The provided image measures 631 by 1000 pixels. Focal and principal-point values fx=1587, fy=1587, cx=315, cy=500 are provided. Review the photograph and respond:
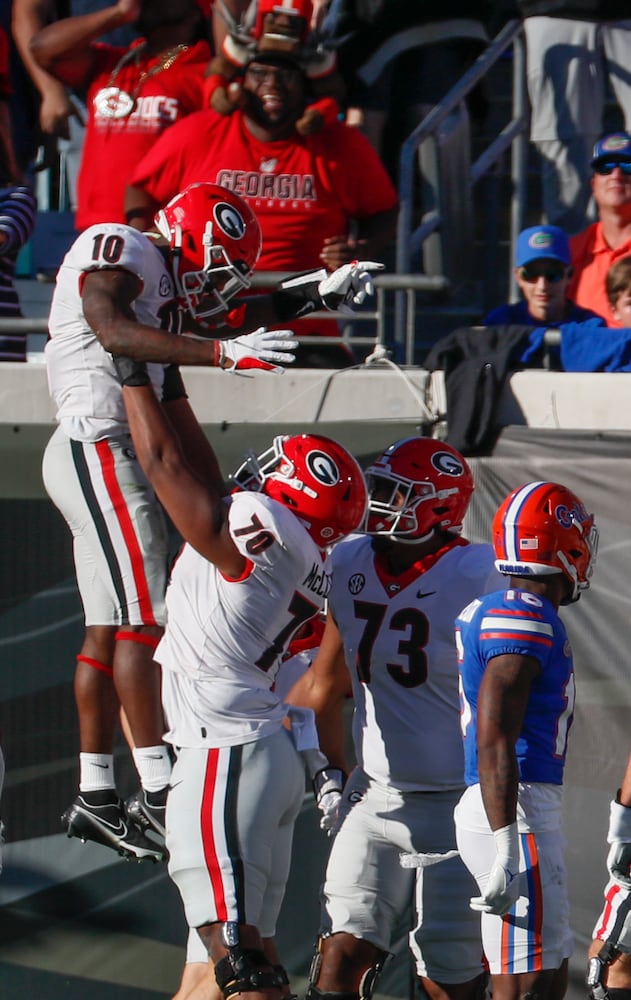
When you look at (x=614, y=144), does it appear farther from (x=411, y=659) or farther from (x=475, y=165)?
(x=411, y=659)

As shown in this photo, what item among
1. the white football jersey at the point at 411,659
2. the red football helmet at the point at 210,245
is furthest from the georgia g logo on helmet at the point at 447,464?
the red football helmet at the point at 210,245

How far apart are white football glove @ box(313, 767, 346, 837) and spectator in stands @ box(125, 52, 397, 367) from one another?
79.3 inches

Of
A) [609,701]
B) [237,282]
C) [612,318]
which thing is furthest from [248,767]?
[612,318]

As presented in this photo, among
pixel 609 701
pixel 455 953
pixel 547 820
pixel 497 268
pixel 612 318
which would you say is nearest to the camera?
pixel 547 820

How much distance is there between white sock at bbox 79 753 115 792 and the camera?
497 cm

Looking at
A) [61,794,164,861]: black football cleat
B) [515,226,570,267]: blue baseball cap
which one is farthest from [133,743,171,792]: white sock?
[515,226,570,267]: blue baseball cap

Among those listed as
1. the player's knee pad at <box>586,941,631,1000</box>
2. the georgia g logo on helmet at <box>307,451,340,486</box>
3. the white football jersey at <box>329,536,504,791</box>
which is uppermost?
the georgia g logo on helmet at <box>307,451,340,486</box>

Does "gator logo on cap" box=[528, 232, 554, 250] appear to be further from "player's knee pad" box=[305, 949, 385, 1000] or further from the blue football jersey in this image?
"player's knee pad" box=[305, 949, 385, 1000]

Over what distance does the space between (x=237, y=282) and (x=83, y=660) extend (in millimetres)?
1281

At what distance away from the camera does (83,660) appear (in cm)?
498

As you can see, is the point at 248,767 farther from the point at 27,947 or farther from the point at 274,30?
the point at 274,30

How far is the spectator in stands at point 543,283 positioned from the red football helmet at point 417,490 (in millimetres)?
1601

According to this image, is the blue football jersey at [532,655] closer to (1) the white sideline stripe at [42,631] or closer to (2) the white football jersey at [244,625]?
(2) the white football jersey at [244,625]

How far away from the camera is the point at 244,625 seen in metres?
4.46
